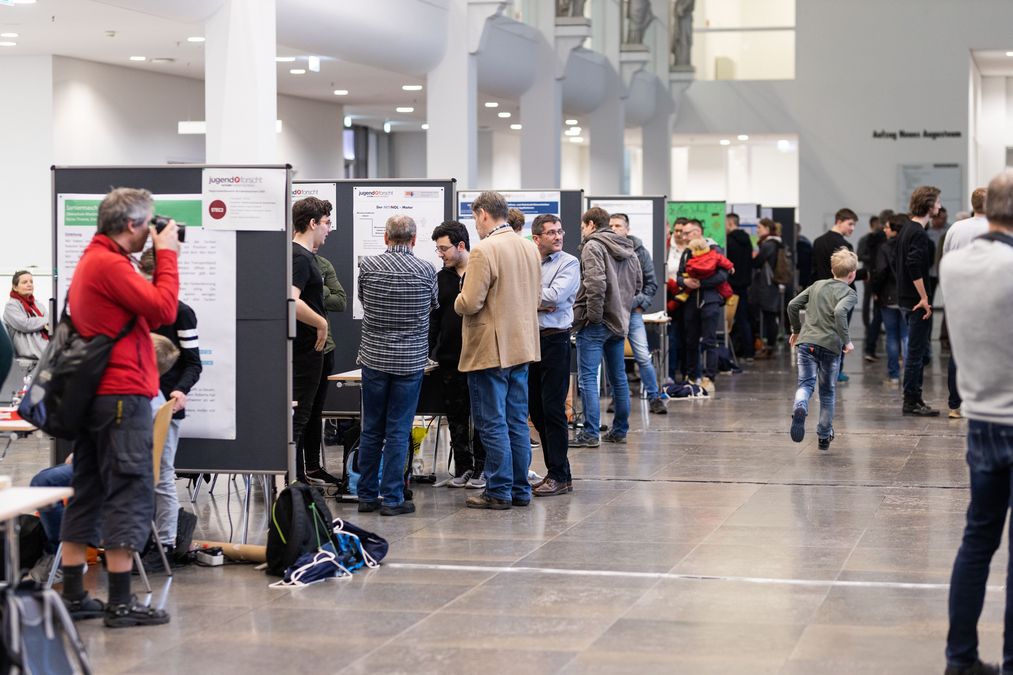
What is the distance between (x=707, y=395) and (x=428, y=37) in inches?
180

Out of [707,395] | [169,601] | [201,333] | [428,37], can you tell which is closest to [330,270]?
[201,333]

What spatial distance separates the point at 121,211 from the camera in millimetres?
4977

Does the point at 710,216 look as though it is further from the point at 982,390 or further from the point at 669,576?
the point at 982,390

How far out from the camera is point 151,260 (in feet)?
19.1

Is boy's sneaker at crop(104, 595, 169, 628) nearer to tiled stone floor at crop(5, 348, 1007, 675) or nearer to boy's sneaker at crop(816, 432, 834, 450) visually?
tiled stone floor at crop(5, 348, 1007, 675)

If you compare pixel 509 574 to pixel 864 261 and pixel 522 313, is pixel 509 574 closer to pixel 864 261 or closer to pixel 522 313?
pixel 522 313

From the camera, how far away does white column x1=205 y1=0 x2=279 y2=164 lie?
34.2 feet

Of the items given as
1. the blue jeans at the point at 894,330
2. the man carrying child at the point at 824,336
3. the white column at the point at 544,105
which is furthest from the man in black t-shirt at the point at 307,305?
the white column at the point at 544,105

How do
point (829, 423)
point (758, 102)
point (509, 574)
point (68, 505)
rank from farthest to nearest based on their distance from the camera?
point (758, 102) → point (829, 423) → point (509, 574) → point (68, 505)

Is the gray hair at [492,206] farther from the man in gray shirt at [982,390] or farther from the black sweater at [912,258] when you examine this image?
the black sweater at [912,258]

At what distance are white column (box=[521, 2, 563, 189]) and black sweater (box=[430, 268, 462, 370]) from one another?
10.7m

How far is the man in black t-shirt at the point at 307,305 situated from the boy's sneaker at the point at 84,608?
7.27 ft

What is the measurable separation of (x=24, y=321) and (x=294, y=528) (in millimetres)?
6805

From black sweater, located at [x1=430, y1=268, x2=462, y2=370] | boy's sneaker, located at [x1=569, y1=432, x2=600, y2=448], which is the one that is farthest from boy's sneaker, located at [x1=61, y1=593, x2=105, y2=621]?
boy's sneaker, located at [x1=569, y1=432, x2=600, y2=448]
